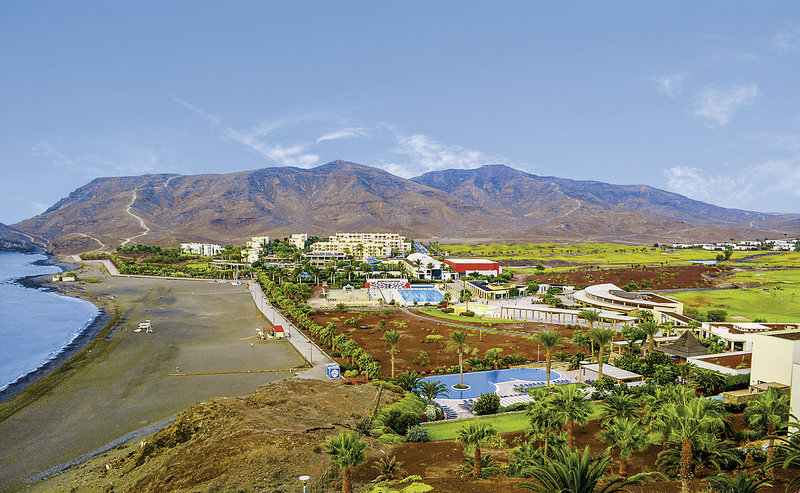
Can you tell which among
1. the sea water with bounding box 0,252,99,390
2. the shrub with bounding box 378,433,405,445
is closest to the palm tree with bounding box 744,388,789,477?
the shrub with bounding box 378,433,405,445

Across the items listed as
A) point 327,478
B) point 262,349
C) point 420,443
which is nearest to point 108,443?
point 327,478

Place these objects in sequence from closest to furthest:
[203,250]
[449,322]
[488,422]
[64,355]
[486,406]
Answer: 1. [488,422]
2. [486,406]
3. [64,355]
4. [449,322]
5. [203,250]

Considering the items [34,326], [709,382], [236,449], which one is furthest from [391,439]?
[34,326]

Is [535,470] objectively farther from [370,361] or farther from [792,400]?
[370,361]

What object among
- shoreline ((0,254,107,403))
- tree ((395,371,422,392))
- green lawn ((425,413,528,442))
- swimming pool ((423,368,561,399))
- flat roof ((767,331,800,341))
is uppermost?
flat roof ((767,331,800,341))

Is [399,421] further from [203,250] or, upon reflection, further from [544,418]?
[203,250]

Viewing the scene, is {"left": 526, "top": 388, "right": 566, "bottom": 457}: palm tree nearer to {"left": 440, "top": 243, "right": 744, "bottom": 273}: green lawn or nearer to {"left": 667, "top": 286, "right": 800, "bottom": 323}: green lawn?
{"left": 667, "top": 286, "right": 800, "bottom": 323}: green lawn

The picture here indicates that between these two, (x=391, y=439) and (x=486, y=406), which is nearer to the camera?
(x=391, y=439)
